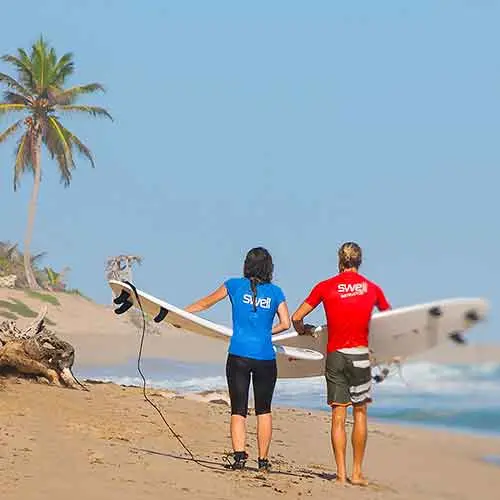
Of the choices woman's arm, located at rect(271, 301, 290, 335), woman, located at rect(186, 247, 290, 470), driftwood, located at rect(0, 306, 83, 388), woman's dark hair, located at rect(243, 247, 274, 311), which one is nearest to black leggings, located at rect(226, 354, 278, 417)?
woman, located at rect(186, 247, 290, 470)

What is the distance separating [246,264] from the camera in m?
6.87

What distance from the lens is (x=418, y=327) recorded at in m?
7.32

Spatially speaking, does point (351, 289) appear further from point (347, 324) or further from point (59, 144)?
point (59, 144)

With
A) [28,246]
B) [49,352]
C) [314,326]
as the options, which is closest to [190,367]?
[28,246]

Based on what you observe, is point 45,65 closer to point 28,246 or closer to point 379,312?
point 28,246

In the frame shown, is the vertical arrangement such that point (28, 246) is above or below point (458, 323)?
above

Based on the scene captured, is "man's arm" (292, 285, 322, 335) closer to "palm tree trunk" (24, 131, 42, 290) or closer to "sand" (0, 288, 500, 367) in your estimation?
"sand" (0, 288, 500, 367)

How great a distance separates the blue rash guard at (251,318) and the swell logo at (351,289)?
16.6 inches

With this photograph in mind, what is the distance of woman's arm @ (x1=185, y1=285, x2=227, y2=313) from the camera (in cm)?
688

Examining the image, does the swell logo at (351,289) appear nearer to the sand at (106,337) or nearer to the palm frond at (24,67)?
the sand at (106,337)

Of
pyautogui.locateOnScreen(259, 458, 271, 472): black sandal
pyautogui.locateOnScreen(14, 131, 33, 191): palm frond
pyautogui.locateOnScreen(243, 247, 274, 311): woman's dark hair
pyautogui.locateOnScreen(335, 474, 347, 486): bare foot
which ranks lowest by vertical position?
pyautogui.locateOnScreen(335, 474, 347, 486): bare foot

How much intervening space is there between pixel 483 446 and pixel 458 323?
2.89 metres

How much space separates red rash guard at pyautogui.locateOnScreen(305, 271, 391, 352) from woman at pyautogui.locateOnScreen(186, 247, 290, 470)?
303 mm

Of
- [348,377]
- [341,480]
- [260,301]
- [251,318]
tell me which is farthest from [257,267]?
[341,480]
